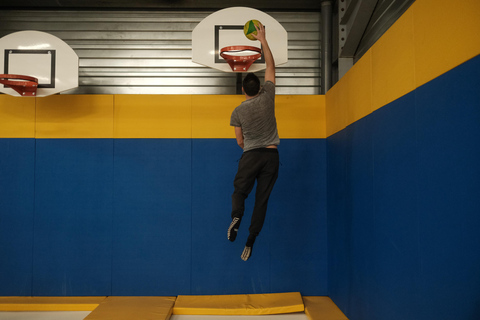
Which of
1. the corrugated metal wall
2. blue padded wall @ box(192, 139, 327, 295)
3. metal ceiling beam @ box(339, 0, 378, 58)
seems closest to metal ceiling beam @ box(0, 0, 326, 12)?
the corrugated metal wall

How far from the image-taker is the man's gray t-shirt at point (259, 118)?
3.65 m

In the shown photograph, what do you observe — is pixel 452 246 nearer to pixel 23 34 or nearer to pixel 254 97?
pixel 254 97

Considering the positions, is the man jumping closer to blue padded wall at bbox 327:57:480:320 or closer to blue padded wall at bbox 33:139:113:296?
blue padded wall at bbox 327:57:480:320

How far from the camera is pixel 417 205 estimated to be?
7.52 ft

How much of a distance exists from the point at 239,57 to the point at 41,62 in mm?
2395

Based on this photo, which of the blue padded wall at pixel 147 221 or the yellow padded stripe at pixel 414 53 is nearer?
the yellow padded stripe at pixel 414 53

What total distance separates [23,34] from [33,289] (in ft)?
10.2

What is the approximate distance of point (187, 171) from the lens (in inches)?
187

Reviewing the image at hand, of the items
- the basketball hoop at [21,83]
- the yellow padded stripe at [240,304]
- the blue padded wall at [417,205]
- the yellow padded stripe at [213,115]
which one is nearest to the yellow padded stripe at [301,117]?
the yellow padded stripe at [213,115]

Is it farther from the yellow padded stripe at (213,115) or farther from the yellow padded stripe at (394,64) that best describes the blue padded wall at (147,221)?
the yellow padded stripe at (394,64)

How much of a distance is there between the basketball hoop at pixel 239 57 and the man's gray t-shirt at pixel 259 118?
0.44 m

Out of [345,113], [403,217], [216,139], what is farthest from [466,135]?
[216,139]

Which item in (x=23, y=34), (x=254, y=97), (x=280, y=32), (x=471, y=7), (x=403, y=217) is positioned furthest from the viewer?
(x=23, y=34)

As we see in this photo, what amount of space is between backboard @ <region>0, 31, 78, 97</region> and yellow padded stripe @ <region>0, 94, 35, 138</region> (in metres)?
0.37
